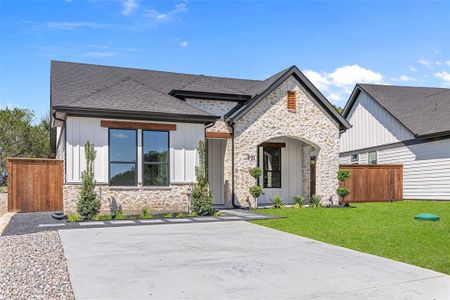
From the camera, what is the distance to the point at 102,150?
14.2 meters

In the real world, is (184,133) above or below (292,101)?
below

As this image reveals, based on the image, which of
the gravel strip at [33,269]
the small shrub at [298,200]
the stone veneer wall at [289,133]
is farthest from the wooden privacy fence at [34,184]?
the small shrub at [298,200]

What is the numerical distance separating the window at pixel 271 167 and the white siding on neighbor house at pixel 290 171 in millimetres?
203

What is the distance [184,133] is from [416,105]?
51.6ft

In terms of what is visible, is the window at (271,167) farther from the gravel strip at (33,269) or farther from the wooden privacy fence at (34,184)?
the gravel strip at (33,269)

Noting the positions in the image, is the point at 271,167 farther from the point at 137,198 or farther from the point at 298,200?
the point at 137,198

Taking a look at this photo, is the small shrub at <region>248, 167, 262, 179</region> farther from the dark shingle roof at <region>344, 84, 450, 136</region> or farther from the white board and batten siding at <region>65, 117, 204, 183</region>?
the dark shingle roof at <region>344, 84, 450, 136</region>

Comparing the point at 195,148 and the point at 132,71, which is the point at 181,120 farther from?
the point at 132,71

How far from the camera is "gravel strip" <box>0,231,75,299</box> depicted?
5301mm

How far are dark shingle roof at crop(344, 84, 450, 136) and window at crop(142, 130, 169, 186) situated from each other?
43.3 ft

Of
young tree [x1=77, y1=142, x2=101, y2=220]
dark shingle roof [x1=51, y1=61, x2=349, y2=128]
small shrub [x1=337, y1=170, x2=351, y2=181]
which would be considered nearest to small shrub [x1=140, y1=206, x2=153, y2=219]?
young tree [x1=77, y1=142, x2=101, y2=220]

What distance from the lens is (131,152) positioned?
14.7 meters

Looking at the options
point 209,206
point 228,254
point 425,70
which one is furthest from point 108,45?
point 425,70

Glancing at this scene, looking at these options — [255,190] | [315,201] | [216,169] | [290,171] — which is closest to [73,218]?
[216,169]
